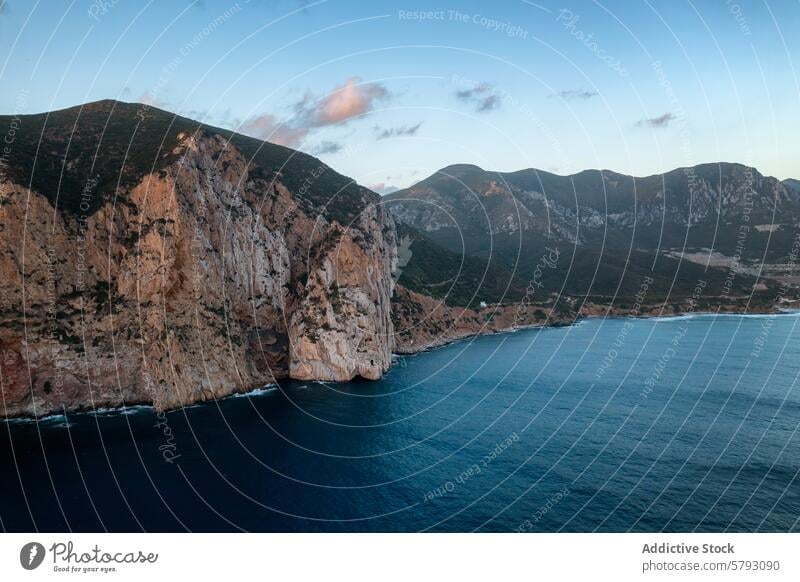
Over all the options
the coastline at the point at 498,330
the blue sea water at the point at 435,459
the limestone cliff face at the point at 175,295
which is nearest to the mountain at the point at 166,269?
the limestone cliff face at the point at 175,295

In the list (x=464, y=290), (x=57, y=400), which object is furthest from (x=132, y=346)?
(x=464, y=290)

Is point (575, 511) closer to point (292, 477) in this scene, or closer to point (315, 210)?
point (292, 477)

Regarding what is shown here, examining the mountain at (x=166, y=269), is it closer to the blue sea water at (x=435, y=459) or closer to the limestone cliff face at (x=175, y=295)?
the limestone cliff face at (x=175, y=295)

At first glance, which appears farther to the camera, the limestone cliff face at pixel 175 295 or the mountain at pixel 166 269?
the mountain at pixel 166 269
